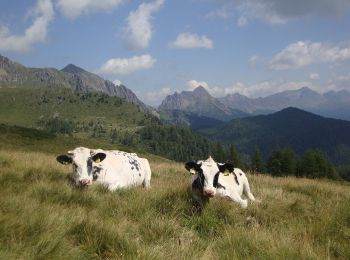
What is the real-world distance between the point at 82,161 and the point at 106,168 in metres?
1.25

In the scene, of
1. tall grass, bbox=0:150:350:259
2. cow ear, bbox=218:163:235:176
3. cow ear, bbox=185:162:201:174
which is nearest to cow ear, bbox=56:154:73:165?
tall grass, bbox=0:150:350:259

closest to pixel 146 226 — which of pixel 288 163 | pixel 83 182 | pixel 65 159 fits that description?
pixel 83 182

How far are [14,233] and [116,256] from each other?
1.33m

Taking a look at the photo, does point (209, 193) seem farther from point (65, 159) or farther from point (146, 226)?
point (65, 159)

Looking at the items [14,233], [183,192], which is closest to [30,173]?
[183,192]

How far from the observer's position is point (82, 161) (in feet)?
38.8

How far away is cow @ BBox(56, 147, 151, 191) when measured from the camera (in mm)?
11562

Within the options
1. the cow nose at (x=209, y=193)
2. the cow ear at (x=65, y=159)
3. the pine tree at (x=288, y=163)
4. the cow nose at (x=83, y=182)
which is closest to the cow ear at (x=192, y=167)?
the cow nose at (x=209, y=193)

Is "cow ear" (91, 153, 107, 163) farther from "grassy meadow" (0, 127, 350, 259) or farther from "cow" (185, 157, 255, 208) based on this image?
"cow" (185, 157, 255, 208)

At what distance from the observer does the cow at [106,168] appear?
11.6 metres

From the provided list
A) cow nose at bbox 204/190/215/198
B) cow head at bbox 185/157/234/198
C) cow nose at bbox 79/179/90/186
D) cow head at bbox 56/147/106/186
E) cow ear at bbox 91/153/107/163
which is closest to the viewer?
→ cow nose at bbox 204/190/215/198

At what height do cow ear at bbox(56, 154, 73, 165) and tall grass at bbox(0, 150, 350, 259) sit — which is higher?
cow ear at bbox(56, 154, 73, 165)

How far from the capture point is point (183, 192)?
10117 millimetres

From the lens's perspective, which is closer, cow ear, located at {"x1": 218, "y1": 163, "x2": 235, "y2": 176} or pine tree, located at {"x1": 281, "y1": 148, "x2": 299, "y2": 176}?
cow ear, located at {"x1": 218, "y1": 163, "x2": 235, "y2": 176}
